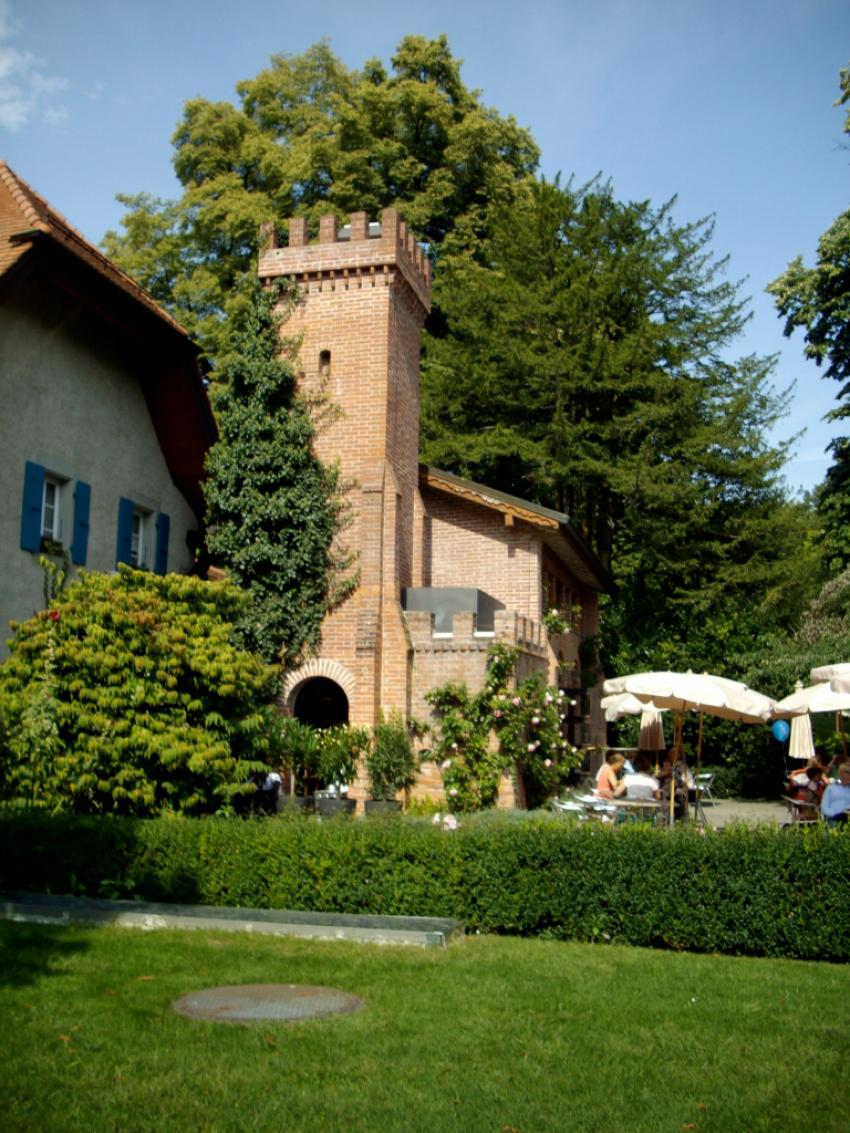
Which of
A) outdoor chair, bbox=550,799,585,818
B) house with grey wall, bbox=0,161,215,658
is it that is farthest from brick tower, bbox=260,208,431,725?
outdoor chair, bbox=550,799,585,818

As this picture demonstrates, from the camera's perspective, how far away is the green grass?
5.71 meters

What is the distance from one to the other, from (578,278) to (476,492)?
458 inches

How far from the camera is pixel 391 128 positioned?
109ft

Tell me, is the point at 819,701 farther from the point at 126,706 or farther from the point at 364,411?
the point at 126,706

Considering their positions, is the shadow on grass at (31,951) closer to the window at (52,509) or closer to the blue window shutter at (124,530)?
the window at (52,509)

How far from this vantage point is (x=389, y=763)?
64.0 ft

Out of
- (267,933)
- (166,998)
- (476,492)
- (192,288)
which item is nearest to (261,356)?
(476,492)

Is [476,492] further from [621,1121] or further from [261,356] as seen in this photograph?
[621,1121]

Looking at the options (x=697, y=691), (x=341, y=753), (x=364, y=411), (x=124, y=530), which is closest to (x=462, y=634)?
(x=341, y=753)

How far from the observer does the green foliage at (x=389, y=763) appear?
19.5 meters

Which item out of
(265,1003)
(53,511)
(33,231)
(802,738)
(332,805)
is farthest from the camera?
(802,738)

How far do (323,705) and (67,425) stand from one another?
8.36 m

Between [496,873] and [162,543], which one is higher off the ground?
[162,543]

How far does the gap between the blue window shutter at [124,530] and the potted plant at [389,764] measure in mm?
5311
